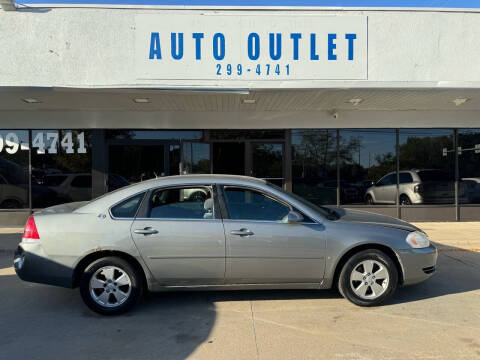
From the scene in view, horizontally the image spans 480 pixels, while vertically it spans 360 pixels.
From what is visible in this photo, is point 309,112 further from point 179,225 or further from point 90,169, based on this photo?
point 179,225

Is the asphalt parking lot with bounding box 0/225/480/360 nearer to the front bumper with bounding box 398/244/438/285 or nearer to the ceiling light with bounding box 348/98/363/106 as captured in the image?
the front bumper with bounding box 398/244/438/285

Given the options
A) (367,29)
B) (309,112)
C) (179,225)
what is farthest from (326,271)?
(309,112)

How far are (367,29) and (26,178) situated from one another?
31.3 ft

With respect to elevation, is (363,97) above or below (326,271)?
above

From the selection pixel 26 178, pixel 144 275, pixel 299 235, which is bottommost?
pixel 144 275

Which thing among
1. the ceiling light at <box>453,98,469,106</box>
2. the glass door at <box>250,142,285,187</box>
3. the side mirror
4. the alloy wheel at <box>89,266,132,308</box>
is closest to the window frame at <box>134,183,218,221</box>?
the alloy wheel at <box>89,266,132,308</box>

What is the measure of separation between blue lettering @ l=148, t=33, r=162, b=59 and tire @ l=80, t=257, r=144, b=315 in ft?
16.8

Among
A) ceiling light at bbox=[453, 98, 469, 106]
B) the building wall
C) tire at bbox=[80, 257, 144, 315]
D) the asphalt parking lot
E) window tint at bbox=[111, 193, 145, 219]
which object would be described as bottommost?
the asphalt parking lot

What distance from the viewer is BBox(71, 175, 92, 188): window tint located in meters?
10.4

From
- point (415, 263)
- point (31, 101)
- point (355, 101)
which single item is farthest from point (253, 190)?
point (31, 101)

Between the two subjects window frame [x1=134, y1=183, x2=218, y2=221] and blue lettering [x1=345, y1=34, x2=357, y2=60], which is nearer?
window frame [x1=134, y1=183, x2=218, y2=221]

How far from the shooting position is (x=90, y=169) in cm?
1037

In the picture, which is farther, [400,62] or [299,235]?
[400,62]

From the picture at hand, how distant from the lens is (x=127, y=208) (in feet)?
14.5
